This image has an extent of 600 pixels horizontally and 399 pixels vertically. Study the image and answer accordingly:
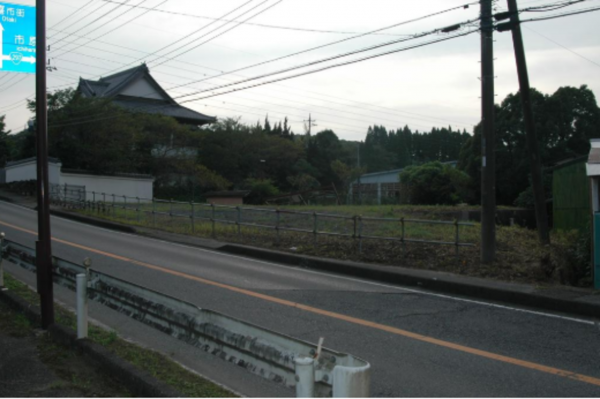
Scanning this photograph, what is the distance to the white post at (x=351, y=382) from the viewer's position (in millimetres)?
2672

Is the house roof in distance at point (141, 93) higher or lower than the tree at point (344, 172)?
higher

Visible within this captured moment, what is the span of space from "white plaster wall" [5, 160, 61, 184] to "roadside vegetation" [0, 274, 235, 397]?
28.4m

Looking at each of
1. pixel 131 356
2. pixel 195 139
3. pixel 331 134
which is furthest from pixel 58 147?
pixel 331 134

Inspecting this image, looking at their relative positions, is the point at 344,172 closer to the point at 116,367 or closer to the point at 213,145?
the point at 213,145

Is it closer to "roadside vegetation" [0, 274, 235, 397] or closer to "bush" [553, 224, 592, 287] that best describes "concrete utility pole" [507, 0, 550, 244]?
"bush" [553, 224, 592, 287]

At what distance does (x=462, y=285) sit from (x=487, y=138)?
11.8 ft

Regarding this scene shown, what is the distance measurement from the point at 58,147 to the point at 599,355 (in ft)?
116

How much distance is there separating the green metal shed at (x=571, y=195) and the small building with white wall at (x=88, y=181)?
72.8 ft

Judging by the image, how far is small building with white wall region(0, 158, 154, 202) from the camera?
3388 centimetres

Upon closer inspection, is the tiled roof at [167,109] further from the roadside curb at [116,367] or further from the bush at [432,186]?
the roadside curb at [116,367]

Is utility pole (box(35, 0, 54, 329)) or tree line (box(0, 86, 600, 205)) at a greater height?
tree line (box(0, 86, 600, 205))

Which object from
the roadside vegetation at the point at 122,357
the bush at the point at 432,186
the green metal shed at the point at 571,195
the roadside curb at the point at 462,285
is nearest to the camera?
the roadside vegetation at the point at 122,357

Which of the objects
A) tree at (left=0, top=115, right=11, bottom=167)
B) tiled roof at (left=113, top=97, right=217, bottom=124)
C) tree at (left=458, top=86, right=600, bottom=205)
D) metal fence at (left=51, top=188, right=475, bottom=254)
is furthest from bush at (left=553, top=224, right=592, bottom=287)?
tree at (left=0, top=115, right=11, bottom=167)

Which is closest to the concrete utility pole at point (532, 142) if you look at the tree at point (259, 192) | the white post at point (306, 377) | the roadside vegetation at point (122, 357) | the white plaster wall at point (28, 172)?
the roadside vegetation at point (122, 357)
